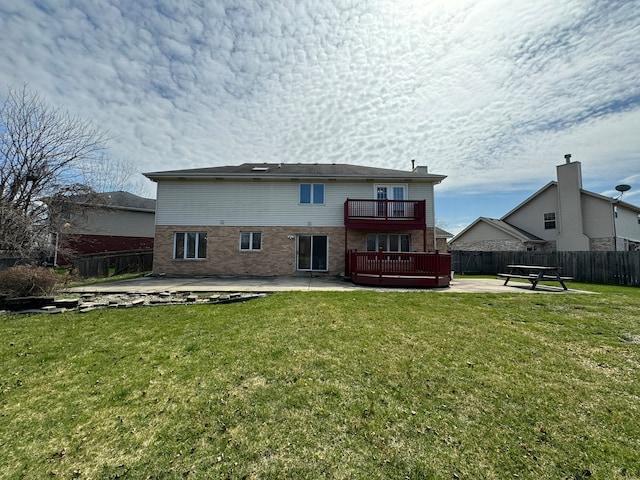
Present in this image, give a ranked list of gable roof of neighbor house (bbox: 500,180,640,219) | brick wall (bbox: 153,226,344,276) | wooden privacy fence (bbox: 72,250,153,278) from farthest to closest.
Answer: gable roof of neighbor house (bbox: 500,180,640,219), brick wall (bbox: 153,226,344,276), wooden privacy fence (bbox: 72,250,153,278)

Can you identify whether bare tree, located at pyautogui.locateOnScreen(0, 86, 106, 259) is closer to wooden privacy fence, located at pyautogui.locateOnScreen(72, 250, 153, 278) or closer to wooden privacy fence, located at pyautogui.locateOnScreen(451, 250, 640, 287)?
wooden privacy fence, located at pyautogui.locateOnScreen(72, 250, 153, 278)

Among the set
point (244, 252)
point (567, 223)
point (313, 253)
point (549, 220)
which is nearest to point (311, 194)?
point (313, 253)

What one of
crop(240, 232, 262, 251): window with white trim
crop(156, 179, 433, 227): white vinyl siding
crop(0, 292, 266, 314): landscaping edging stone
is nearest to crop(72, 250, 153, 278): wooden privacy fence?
crop(156, 179, 433, 227): white vinyl siding

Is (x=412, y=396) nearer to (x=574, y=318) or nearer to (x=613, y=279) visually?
(x=574, y=318)

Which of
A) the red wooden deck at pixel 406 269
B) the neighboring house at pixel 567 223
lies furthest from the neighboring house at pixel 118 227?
the neighboring house at pixel 567 223

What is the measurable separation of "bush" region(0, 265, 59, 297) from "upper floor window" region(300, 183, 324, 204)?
35.9 ft

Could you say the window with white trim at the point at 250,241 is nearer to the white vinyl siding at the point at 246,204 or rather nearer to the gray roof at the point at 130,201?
the white vinyl siding at the point at 246,204

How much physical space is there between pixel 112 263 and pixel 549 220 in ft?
103

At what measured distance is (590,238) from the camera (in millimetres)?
20797

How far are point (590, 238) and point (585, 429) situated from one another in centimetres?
2485

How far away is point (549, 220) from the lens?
23062 millimetres

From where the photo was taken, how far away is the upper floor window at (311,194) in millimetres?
15930

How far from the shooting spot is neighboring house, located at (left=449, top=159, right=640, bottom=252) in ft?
66.4

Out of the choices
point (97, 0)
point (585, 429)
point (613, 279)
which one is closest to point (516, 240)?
point (613, 279)
